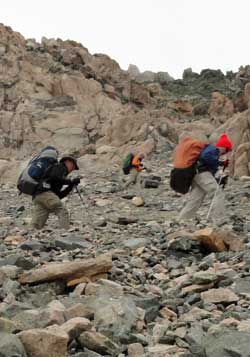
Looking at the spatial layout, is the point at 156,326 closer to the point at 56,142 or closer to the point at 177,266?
the point at 177,266

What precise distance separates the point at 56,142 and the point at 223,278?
121 feet

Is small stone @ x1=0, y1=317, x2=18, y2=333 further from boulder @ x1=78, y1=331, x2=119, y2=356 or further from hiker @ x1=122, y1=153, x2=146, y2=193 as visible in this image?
hiker @ x1=122, y1=153, x2=146, y2=193

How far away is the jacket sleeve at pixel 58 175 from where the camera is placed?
44.2 ft

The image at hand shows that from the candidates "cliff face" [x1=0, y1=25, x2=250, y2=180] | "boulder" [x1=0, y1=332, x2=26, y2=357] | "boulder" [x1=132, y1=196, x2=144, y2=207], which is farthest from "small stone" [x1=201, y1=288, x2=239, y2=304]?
"cliff face" [x1=0, y1=25, x2=250, y2=180]

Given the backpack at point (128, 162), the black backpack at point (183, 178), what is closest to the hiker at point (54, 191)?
the black backpack at point (183, 178)

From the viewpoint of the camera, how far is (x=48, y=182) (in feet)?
45.5

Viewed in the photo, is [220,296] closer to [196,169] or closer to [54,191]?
[196,169]

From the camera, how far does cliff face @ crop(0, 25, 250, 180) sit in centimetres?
4097

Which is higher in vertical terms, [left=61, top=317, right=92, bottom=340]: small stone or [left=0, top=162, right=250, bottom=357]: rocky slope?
[left=61, top=317, right=92, bottom=340]: small stone

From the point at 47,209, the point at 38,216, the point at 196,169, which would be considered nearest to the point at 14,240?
the point at 47,209

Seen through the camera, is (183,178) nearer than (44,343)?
No

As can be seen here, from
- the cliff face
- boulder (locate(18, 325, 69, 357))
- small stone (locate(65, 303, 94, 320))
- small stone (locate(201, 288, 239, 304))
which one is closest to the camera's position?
boulder (locate(18, 325, 69, 357))

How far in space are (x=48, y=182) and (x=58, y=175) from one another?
39cm

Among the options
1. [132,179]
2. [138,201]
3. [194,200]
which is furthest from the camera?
[132,179]
